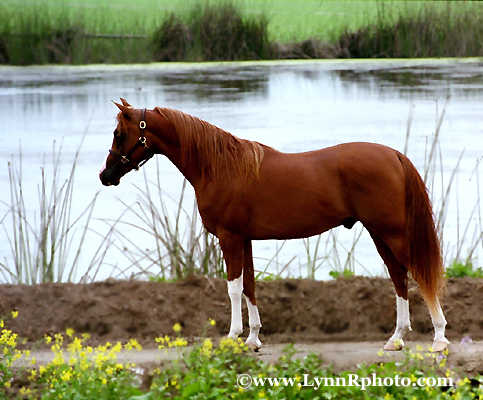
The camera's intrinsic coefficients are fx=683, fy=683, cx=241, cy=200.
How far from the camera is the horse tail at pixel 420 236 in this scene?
12.4ft

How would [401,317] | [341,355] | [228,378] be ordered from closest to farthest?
[228,378] → [401,317] → [341,355]

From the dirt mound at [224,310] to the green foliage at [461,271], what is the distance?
0.41 meters

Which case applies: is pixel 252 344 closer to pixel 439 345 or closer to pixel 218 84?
pixel 439 345

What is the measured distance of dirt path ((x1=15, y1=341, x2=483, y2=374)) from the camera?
3.73 m

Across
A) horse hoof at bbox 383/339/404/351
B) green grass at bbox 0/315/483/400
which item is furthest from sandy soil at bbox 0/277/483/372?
green grass at bbox 0/315/483/400

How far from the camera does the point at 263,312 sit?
184 inches

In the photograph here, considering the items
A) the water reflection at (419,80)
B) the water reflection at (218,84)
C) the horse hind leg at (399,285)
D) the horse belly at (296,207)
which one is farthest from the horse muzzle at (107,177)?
Answer: the water reflection at (419,80)

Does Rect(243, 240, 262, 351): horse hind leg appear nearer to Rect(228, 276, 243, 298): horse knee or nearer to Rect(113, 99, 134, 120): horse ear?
Rect(228, 276, 243, 298): horse knee

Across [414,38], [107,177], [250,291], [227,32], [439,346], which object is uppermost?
[227,32]

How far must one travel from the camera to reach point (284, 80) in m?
6.54

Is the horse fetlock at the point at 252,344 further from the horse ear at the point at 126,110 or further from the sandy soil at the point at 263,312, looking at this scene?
the horse ear at the point at 126,110

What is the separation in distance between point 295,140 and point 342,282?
1720 millimetres

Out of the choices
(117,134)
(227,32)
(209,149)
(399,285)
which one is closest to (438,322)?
(399,285)

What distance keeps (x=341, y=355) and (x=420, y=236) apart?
853 mm
